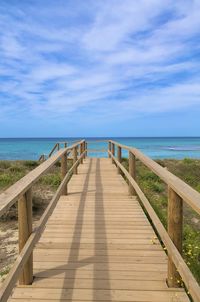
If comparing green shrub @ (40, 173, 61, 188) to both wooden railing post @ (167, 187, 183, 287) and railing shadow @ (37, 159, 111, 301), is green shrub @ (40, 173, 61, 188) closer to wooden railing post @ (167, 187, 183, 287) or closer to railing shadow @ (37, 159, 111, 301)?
railing shadow @ (37, 159, 111, 301)

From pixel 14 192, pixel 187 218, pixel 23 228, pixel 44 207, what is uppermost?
pixel 14 192

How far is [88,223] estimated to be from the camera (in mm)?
5891

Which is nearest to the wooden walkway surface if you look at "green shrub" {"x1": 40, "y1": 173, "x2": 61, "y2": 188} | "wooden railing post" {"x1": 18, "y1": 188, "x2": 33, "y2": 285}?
"wooden railing post" {"x1": 18, "y1": 188, "x2": 33, "y2": 285}

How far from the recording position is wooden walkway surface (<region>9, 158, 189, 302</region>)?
340 centimetres

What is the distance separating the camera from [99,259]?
4281mm

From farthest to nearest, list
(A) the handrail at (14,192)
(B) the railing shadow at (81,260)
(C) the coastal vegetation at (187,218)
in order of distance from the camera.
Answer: (C) the coastal vegetation at (187,218) → (B) the railing shadow at (81,260) → (A) the handrail at (14,192)

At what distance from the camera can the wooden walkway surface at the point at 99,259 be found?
11.2 ft

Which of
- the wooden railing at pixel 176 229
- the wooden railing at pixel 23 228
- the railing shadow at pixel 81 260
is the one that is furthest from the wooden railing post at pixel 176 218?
the wooden railing at pixel 23 228

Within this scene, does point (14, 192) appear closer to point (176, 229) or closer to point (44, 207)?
point (176, 229)

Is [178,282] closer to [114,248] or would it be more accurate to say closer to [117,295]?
[117,295]

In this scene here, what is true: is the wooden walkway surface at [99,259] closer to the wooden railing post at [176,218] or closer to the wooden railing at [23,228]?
the wooden railing at [23,228]

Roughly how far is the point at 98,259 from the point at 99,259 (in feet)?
0.04

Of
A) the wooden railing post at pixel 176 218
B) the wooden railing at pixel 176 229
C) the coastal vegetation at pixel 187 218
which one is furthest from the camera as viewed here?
the coastal vegetation at pixel 187 218

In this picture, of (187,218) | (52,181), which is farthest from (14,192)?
(52,181)
